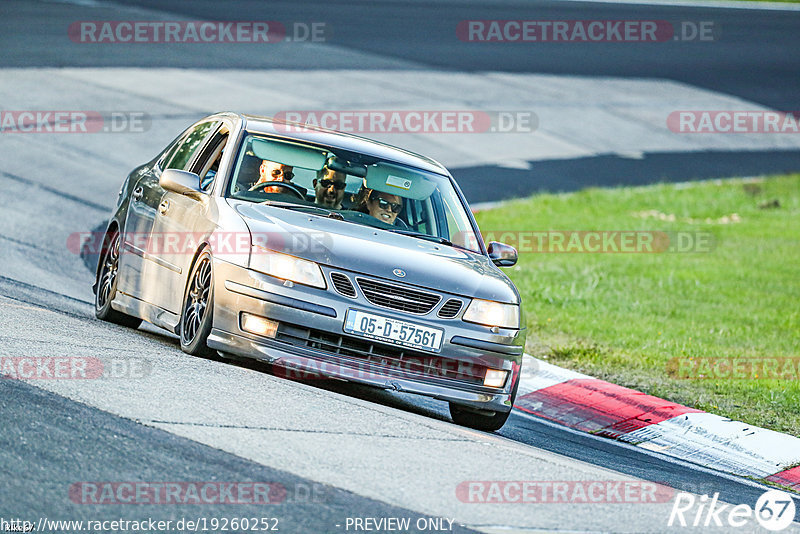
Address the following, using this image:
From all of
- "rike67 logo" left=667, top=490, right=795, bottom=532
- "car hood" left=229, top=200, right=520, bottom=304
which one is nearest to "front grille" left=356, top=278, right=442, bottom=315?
"car hood" left=229, top=200, right=520, bottom=304

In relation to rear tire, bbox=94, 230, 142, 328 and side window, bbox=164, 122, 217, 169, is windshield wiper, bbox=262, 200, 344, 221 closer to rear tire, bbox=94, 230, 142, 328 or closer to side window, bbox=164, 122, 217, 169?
side window, bbox=164, 122, 217, 169

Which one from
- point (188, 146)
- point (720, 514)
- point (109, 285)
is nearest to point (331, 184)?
point (188, 146)

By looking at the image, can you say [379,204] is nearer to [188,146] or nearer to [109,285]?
[188,146]

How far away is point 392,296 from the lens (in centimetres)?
741

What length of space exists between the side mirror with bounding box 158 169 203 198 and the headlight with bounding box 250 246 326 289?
1.04 metres

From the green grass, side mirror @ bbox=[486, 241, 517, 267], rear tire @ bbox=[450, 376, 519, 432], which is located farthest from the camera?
the green grass

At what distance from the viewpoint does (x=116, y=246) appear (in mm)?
9562

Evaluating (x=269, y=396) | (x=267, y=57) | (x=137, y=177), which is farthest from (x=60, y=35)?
(x=269, y=396)

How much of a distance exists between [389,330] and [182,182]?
183 cm

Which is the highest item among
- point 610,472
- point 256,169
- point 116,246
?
point 256,169

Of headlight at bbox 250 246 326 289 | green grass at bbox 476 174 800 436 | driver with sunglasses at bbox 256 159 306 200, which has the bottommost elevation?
green grass at bbox 476 174 800 436

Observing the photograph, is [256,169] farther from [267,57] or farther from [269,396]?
[267,57]

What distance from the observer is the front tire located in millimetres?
7602

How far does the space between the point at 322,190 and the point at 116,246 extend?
1937 millimetres
